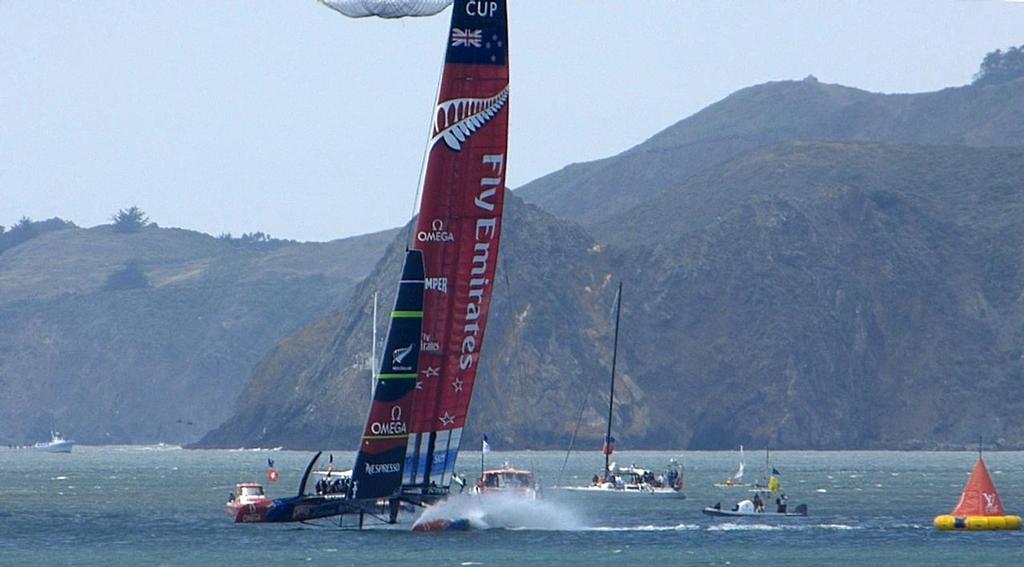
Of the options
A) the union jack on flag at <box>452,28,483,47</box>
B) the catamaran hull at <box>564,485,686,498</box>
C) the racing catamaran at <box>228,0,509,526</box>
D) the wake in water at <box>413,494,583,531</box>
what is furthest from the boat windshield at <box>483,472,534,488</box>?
the union jack on flag at <box>452,28,483,47</box>

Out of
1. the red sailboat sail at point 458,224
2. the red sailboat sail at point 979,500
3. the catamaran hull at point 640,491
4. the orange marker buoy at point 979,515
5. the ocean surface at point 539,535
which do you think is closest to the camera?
the red sailboat sail at point 458,224

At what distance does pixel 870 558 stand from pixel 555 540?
12924 millimetres

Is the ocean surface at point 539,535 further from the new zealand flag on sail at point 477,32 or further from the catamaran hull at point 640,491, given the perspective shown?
the new zealand flag on sail at point 477,32

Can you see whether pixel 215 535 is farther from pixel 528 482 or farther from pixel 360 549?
pixel 528 482

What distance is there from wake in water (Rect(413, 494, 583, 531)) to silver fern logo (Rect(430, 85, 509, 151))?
43.1 feet

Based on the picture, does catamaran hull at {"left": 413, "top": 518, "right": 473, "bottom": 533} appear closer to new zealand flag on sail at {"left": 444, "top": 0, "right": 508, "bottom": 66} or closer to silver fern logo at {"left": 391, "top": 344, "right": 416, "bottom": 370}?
silver fern logo at {"left": 391, "top": 344, "right": 416, "bottom": 370}

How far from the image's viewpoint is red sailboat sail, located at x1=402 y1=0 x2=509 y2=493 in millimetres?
70375

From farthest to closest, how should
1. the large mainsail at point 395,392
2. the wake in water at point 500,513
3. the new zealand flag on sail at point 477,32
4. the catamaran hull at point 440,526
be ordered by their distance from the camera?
1. the catamaran hull at point 440,526
2. the wake in water at point 500,513
3. the new zealand flag on sail at point 477,32
4. the large mainsail at point 395,392

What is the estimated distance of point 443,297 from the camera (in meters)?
72.4

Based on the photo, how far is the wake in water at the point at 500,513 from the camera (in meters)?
76.6

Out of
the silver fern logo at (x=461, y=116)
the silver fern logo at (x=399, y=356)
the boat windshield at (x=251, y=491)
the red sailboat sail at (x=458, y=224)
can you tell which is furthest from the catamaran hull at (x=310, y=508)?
the boat windshield at (x=251, y=491)

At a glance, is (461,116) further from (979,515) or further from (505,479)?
(505,479)

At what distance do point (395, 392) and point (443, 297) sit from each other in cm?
455

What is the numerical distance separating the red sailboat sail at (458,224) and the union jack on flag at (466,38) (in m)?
0.03
